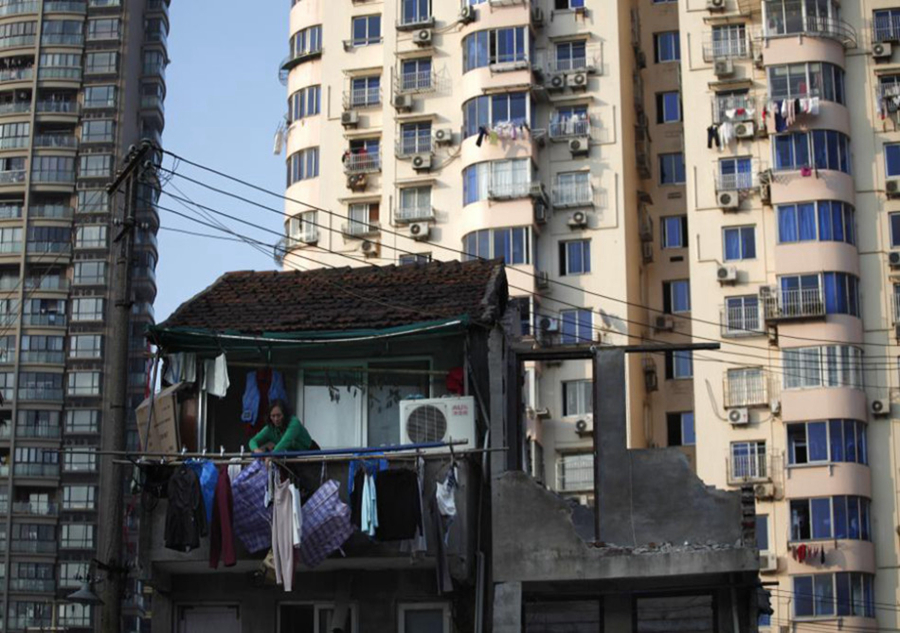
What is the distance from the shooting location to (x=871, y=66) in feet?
170

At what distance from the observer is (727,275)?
50438 mm

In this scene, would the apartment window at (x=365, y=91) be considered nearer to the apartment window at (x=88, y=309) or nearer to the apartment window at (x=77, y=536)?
the apartment window at (x=88, y=309)

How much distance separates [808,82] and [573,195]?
845 centimetres

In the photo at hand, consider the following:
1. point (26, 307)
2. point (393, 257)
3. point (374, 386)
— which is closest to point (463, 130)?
point (393, 257)

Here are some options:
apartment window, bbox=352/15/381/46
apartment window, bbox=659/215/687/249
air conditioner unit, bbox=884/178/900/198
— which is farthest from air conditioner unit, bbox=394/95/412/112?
air conditioner unit, bbox=884/178/900/198

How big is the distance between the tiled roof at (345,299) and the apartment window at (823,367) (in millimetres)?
23971

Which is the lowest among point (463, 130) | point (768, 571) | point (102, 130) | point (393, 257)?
point (768, 571)

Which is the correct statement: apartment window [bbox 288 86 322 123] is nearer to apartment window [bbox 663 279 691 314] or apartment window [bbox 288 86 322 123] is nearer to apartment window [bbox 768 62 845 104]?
apartment window [bbox 663 279 691 314]

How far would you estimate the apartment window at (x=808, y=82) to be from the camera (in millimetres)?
50938

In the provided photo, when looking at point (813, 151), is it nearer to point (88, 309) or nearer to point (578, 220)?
point (578, 220)

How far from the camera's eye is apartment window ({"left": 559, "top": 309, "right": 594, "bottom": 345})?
170 ft

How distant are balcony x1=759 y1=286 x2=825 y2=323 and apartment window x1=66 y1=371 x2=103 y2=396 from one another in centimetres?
4417

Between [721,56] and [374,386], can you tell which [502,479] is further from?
[721,56]

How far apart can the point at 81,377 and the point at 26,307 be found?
4942mm
